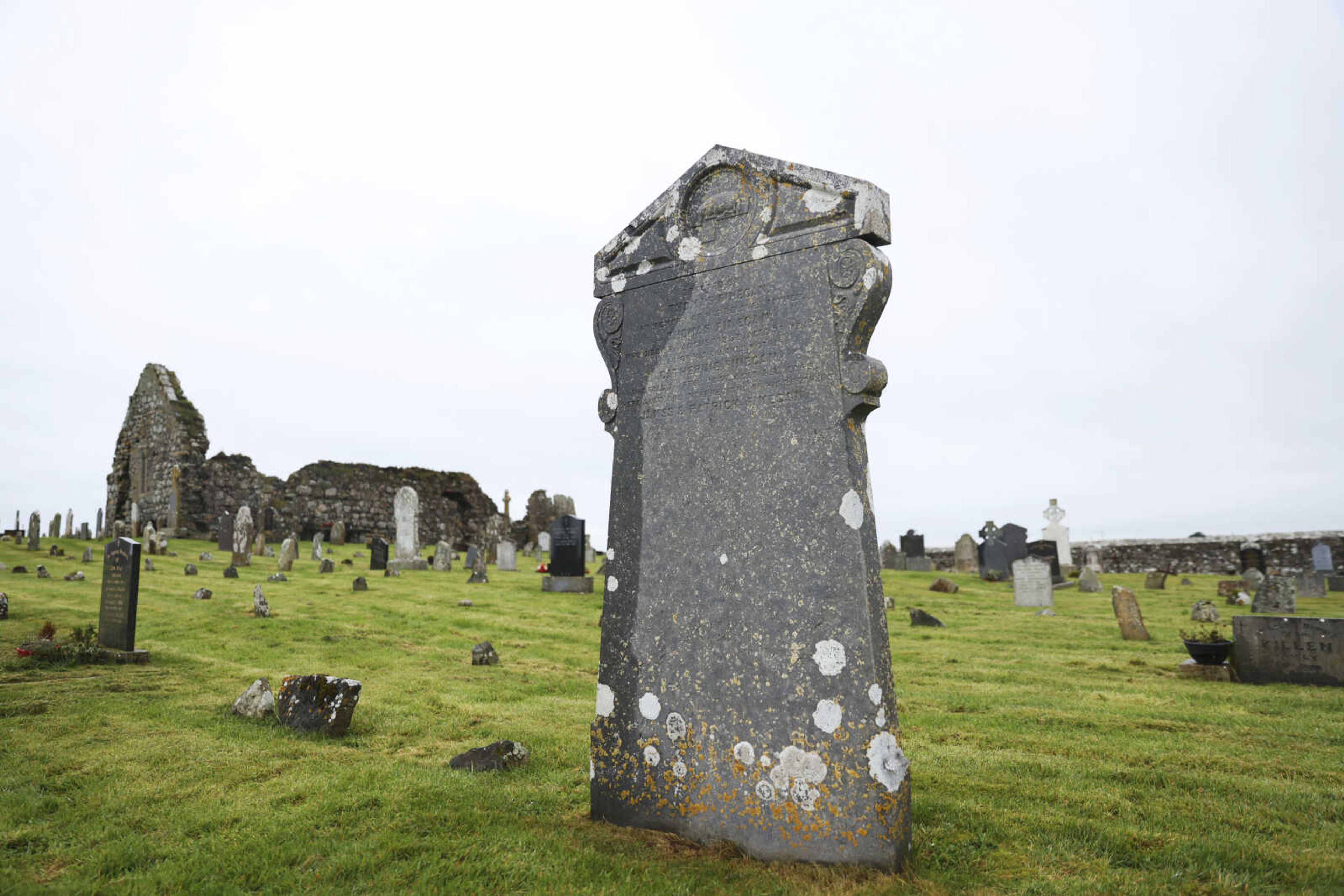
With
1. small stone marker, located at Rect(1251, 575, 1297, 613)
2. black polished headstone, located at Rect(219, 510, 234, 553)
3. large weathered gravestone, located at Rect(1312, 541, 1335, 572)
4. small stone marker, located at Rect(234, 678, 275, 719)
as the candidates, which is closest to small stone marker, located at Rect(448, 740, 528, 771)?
small stone marker, located at Rect(234, 678, 275, 719)

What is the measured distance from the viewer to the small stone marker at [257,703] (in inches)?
226

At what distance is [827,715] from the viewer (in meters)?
3.46

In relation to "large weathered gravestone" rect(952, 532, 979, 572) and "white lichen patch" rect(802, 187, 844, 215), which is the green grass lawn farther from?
"large weathered gravestone" rect(952, 532, 979, 572)

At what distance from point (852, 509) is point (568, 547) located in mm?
13180

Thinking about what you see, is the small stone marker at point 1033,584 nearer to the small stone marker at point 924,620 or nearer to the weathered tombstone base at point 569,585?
the small stone marker at point 924,620

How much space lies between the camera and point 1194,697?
723cm

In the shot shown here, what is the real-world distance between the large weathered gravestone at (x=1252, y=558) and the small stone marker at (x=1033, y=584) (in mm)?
14322

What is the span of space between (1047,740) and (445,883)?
4.38m

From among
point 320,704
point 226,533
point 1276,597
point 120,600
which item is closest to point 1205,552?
point 1276,597

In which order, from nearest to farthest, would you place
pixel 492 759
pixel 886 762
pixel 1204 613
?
1. pixel 886 762
2. pixel 492 759
3. pixel 1204 613

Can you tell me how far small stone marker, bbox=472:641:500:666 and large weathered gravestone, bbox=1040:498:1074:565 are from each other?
73.6 ft

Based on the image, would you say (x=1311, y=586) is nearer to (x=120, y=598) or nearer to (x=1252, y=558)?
A: (x=1252, y=558)

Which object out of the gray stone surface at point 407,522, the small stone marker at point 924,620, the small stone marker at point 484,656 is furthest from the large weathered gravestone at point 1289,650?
the gray stone surface at point 407,522

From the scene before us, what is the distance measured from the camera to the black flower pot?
8.27m
